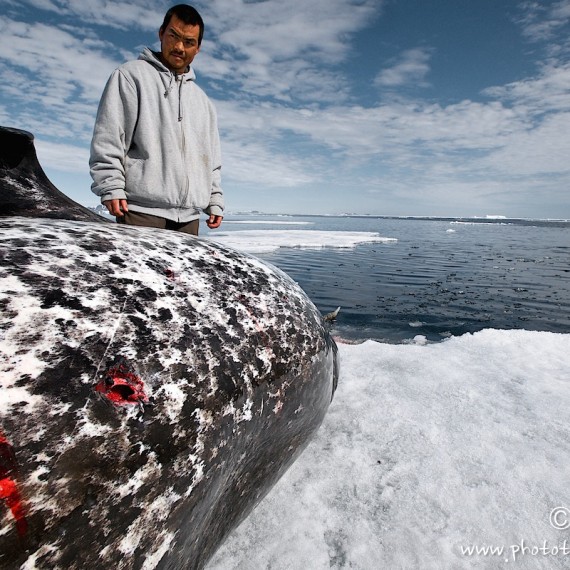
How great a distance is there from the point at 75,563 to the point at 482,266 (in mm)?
17026

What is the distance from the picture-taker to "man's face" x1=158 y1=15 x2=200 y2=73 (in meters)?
2.53

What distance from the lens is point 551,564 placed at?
1445mm

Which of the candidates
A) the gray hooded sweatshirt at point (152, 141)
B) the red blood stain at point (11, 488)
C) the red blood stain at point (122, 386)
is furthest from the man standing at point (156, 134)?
the red blood stain at point (11, 488)

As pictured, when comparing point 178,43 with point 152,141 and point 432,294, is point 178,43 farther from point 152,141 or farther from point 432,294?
point 432,294

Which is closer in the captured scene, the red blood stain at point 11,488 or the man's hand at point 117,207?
the red blood stain at point 11,488

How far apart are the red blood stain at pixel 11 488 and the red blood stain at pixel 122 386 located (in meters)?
0.24

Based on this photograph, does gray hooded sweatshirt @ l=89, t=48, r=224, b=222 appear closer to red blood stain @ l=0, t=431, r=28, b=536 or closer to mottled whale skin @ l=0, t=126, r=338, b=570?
mottled whale skin @ l=0, t=126, r=338, b=570

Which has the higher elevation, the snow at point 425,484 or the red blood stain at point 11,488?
the red blood stain at point 11,488

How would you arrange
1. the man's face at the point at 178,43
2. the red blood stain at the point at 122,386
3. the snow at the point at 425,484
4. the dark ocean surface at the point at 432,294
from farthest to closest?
1. the dark ocean surface at the point at 432,294
2. the man's face at the point at 178,43
3. the snow at the point at 425,484
4. the red blood stain at the point at 122,386

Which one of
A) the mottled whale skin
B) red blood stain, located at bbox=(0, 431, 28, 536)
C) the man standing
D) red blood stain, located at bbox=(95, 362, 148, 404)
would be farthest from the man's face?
red blood stain, located at bbox=(0, 431, 28, 536)

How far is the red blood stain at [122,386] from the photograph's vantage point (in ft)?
3.38

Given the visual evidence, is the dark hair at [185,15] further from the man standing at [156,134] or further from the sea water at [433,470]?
the sea water at [433,470]

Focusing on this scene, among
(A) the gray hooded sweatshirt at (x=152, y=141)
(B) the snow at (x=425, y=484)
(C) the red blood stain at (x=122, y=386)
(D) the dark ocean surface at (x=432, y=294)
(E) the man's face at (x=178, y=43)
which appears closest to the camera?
(C) the red blood stain at (x=122, y=386)

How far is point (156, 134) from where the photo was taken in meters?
2.57
